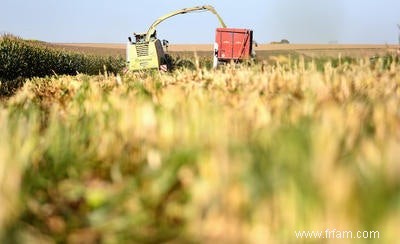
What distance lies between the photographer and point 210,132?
1424mm

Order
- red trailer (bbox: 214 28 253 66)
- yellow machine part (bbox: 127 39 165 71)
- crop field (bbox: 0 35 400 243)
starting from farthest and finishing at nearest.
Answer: yellow machine part (bbox: 127 39 165 71) < red trailer (bbox: 214 28 253 66) < crop field (bbox: 0 35 400 243)

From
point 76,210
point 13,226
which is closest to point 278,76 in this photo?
point 76,210

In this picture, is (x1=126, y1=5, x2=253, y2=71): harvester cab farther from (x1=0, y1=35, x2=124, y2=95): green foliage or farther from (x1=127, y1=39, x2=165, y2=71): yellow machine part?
(x1=0, y1=35, x2=124, y2=95): green foliage

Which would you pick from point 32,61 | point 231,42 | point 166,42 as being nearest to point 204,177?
point 231,42

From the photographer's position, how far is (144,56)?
754 inches

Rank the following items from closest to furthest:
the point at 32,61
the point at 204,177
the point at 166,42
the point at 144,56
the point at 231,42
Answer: the point at 204,177
the point at 231,42
the point at 144,56
the point at 166,42
the point at 32,61

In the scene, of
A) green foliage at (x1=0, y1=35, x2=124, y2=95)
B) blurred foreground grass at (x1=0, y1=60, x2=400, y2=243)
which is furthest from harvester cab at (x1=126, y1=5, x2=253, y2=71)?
blurred foreground grass at (x1=0, y1=60, x2=400, y2=243)

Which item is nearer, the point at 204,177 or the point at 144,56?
the point at 204,177

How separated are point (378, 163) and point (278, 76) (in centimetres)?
202

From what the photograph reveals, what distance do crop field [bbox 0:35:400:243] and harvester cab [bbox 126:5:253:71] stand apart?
1598cm

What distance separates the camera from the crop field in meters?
0.85

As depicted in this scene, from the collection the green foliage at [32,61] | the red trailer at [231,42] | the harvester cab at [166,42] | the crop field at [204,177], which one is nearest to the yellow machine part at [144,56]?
the harvester cab at [166,42]

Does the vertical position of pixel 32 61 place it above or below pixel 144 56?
below

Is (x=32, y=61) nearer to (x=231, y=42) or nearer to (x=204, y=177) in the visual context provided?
(x=231, y=42)
